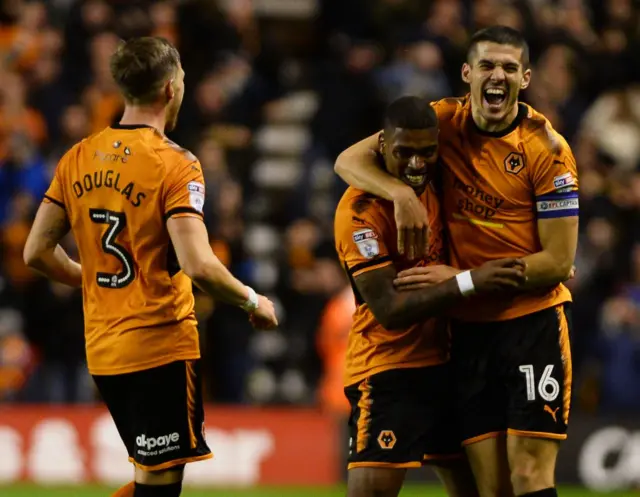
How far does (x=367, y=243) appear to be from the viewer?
6.18 meters

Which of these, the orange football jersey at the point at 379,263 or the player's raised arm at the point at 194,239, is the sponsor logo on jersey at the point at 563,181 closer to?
the orange football jersey at the point at 379,263

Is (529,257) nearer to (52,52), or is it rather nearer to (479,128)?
(479,128)

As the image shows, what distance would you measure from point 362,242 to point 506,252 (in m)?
0.67

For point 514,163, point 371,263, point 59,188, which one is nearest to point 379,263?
point 371,263

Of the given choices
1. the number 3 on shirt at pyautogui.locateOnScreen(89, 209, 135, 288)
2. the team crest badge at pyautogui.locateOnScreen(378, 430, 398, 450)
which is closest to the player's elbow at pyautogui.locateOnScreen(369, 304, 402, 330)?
the team crest badge at pyautogui.locateOnScreen(378, 430, 398, 450)

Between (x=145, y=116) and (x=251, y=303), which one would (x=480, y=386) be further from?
(x=145, y=116)

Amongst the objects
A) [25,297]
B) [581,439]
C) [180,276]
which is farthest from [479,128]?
[25,297]

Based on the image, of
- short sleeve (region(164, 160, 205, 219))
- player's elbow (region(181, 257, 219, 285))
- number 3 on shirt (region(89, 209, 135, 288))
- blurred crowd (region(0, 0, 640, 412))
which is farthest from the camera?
blurred crowd (region(0, 0, 640, 412))

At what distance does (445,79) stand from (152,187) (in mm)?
8624

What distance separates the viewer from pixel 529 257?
6.14m

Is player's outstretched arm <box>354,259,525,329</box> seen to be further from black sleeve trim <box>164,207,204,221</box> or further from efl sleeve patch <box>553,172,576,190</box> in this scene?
black sleeve trim <box>164,207,204,221</box>

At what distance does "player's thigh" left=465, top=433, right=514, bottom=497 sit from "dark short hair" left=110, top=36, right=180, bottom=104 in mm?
2158

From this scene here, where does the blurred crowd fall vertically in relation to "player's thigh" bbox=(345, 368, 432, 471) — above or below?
above

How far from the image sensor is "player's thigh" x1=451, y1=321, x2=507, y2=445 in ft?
20.7
